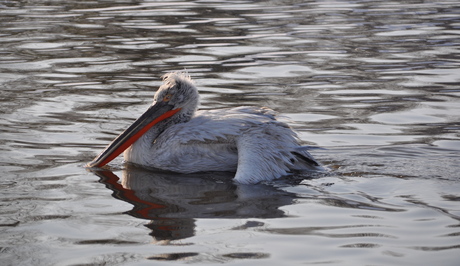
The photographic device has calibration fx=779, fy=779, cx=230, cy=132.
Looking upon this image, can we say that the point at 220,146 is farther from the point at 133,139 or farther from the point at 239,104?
the point at 239,104

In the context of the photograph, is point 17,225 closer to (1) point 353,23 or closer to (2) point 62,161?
(2) point 62,161

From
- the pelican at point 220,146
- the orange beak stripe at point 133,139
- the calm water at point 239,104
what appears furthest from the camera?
the orange beak stripe at point 133,139

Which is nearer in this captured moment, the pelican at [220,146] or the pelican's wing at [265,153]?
the pelican's wing at [265,153]

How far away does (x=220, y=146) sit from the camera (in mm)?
5789

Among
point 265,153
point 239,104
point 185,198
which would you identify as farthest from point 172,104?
point 239,104

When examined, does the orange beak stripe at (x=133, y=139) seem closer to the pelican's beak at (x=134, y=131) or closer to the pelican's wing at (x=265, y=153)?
the pelican's beak at (x=134, y=131)

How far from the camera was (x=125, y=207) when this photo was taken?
4.85 meters

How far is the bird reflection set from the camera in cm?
455

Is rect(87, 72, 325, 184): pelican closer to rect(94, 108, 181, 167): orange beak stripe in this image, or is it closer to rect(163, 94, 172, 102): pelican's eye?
rect(94, 108, 181, 167): orange beak stripe

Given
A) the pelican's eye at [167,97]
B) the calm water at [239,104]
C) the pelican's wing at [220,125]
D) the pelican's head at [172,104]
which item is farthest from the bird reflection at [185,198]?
the pelican's eye at [167,97]

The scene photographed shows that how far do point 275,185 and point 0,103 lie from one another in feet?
11.2

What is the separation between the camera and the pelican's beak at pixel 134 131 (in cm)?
581

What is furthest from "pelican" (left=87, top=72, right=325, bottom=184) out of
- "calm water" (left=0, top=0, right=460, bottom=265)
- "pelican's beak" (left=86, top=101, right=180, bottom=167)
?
"calm water" (left=0, top=0, right=460, bottom=265)

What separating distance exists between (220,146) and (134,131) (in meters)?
0.70
